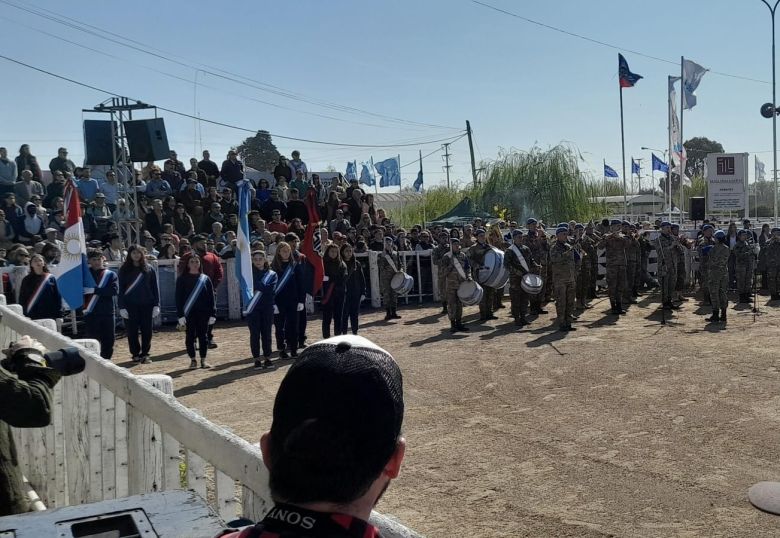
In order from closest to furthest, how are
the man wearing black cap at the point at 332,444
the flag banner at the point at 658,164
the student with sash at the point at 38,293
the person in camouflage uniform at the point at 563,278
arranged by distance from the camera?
the man wearing black cap at the point at 332,444
the student with sash at the point at 38,293
the person in camouflage uniform at the point at 563,278
the flag banner at the point at 658,164

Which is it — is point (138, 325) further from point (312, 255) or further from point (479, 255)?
point (479, 255)

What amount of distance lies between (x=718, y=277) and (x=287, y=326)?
870cm

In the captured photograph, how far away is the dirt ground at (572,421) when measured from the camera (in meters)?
5.95

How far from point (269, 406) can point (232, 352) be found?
4.42 m

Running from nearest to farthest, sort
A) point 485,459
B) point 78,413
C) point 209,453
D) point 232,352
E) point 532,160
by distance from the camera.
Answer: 1. point 209,453
2. point 78,413
3. point 485,459
4. point 232,352
5. point 532,160

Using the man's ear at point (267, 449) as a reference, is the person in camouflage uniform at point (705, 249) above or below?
below

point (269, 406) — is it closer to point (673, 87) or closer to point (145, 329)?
point (145, 329)

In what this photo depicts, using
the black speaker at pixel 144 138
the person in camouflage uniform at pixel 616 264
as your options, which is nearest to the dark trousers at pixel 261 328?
the black speaker at pixel 144 138

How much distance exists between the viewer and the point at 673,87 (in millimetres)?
30391

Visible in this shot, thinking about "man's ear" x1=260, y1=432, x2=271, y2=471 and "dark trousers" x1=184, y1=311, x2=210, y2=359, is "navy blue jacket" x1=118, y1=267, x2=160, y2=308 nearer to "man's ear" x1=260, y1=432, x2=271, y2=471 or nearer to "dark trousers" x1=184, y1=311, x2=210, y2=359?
"dark trousers" x1=184, y1=311, x2=210, y2=359

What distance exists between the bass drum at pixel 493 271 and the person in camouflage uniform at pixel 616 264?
2.61 m

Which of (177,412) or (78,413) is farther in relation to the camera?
(78,413)

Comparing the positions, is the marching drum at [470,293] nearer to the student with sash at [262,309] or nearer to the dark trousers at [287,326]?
the dark trousers at [287,326]

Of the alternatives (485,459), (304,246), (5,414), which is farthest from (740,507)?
(304,246)
